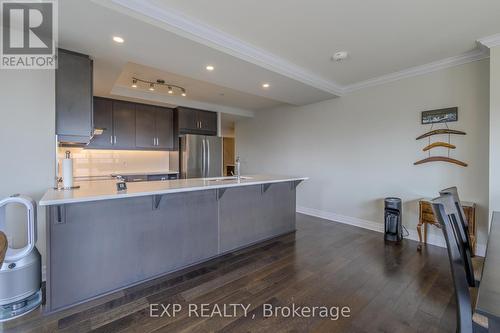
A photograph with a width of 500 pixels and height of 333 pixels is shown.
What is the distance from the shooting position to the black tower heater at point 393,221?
356cm

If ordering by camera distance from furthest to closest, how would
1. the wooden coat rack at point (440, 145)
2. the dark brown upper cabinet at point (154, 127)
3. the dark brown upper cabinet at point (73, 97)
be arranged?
the dark brown upper cabinet at point (154, 127)
the wooden coat rack at point (440, 145)
the dark brown upper cabinet at point (73, 97)

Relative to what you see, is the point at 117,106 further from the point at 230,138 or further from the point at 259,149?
the point at 230,138

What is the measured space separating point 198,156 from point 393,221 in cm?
406

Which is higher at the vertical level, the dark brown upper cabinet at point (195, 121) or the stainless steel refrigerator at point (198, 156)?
the dark brown upper cabinet at point (195, 121)

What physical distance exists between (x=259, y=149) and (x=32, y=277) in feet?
17.4

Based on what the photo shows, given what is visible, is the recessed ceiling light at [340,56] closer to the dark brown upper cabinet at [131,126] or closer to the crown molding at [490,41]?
the crown molding at [490,41]

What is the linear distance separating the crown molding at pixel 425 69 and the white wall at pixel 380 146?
70mm

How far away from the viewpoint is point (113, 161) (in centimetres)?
506

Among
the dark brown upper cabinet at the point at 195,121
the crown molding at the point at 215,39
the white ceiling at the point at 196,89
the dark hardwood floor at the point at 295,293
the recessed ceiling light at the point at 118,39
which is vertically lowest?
the dark hardwood floor at the point at 295,293

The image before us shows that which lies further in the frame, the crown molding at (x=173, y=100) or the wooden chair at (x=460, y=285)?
the crown molding at (x=173, y=100)

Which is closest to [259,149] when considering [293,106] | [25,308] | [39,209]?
[293,106]

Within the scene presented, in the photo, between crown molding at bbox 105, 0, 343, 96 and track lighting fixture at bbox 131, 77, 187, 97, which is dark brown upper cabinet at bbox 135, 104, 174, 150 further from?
crown molding at bbox 105, 0, 343, 96

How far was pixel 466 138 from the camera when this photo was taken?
10.4ft

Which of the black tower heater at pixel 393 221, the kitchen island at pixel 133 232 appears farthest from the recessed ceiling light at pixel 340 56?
the black tower heater at pixel 393 221
